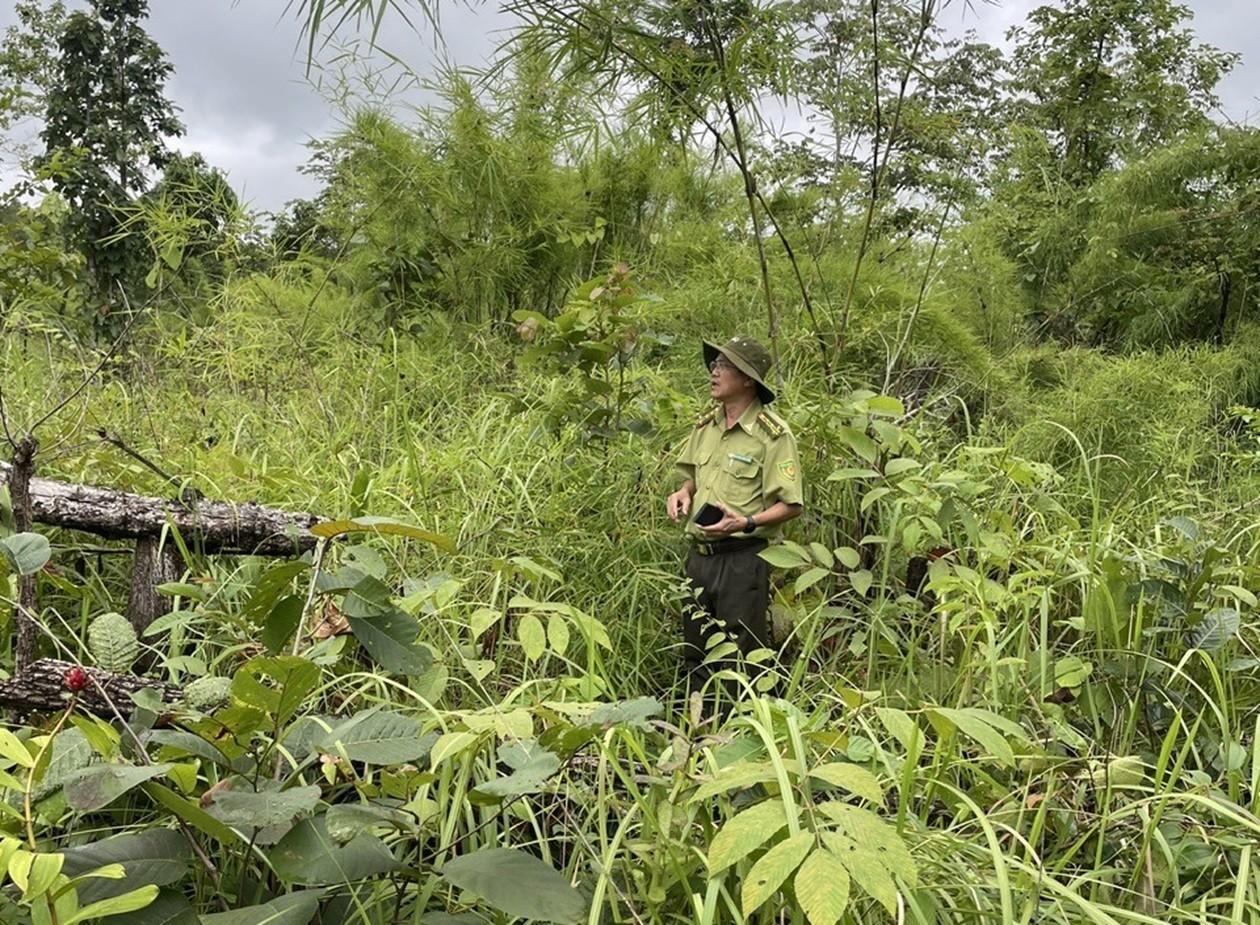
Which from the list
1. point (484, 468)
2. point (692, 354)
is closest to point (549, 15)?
point (484, 468)

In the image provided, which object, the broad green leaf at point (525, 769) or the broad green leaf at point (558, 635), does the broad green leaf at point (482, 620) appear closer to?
the broad green leaf at point (558, 635)

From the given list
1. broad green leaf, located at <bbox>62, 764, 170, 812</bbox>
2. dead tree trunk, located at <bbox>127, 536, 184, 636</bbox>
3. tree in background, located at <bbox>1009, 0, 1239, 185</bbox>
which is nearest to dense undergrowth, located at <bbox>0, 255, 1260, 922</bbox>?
broad green leaf, located at <bbox>62, 764, 170, 812</bbox>

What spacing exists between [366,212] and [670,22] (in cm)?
247

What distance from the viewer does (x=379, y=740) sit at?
1042 mm

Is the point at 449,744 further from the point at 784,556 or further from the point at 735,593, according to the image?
the point at 735,593

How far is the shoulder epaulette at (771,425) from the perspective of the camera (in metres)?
2.87

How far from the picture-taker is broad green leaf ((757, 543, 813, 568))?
2281mm

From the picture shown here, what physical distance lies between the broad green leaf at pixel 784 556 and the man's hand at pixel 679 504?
62cm

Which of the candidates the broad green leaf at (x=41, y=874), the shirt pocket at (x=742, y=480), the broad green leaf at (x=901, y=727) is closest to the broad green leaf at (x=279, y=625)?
the broad green leaf at (x=41, y=874)

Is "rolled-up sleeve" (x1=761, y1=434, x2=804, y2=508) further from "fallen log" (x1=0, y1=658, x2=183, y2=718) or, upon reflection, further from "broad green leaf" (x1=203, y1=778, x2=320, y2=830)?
"broad green leaf" (x1=203, y1=778, x2=320, y2=830)

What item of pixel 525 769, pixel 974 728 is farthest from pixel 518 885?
pixel 974 728

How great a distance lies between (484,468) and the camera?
297 cm

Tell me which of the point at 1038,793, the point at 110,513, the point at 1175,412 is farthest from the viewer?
the point at 1175,412

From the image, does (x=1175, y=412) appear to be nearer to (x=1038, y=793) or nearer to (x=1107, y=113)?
(x=1038, y=793)
